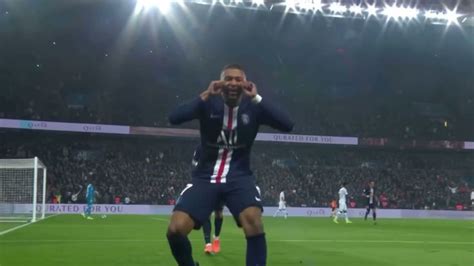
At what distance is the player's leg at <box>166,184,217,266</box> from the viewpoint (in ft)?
18.7

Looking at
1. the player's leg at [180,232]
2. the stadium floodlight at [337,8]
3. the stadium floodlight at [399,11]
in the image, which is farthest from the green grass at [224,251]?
the stadium floodlight at [399,11]

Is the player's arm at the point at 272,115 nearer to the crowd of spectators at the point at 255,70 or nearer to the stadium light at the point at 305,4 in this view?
the stadium light at the point at 305,4

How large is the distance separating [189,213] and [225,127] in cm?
89

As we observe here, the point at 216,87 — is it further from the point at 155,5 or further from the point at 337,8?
the point at 155,5

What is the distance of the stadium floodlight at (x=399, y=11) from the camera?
121 feet

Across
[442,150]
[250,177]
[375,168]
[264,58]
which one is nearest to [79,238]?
[250,177]

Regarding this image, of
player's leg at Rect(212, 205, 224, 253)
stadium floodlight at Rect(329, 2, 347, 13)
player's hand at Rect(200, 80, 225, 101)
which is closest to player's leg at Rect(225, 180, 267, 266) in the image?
player's hand at Rect(200, 80, 225, 101)

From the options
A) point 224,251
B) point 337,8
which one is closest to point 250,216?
point 224,251

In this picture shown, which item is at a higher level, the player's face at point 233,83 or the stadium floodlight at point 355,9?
the stadium floodlight at point 355,9

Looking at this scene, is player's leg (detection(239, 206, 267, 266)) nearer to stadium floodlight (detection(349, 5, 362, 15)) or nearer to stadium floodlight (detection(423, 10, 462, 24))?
stadium floodlight (detection(349, 5, 362, 15))

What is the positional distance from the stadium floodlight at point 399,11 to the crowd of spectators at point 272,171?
13730 mm

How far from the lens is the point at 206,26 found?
140 feet

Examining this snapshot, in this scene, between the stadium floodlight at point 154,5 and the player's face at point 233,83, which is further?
the stadium floodlight at point 154,5

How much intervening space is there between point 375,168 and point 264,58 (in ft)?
41.3
